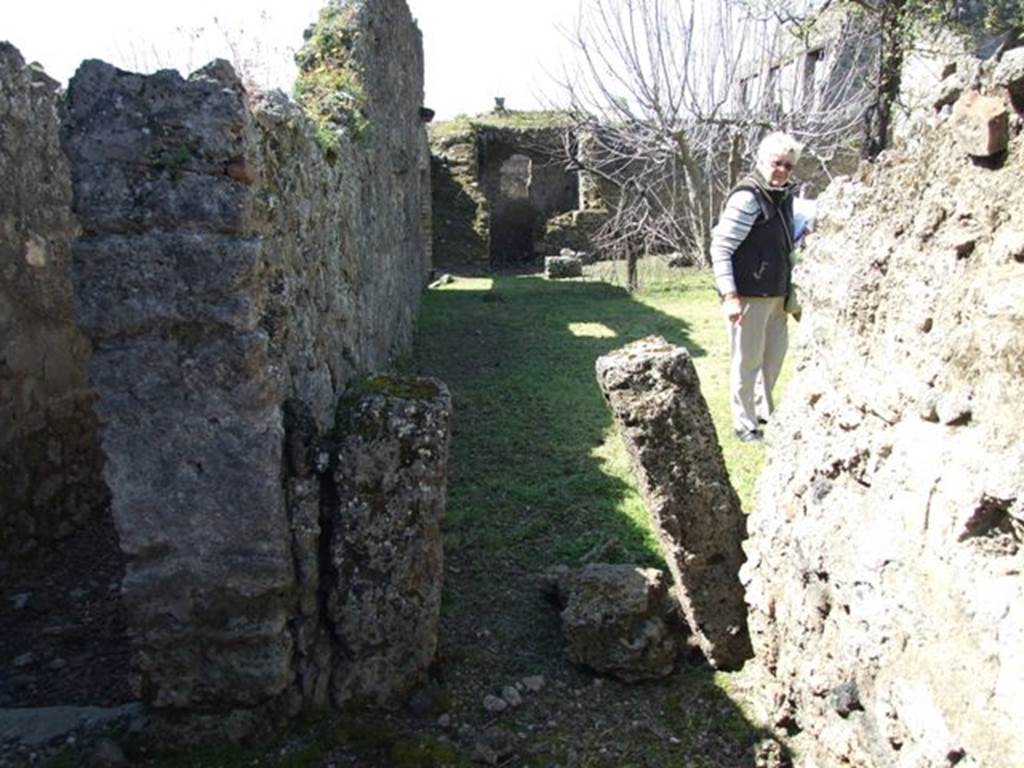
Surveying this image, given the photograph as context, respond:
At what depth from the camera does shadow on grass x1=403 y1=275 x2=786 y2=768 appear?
3068 mm

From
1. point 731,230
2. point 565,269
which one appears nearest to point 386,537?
point 731,230

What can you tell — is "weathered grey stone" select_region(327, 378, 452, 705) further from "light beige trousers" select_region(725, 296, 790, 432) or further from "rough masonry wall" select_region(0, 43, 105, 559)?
"light beige trousers" select_region(725, 296, 790, 432)

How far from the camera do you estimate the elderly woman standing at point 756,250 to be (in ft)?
16.1

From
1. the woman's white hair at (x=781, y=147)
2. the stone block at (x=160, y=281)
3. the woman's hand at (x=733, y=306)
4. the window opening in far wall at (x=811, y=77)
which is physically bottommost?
the woman's hand at (x=733, y=306)

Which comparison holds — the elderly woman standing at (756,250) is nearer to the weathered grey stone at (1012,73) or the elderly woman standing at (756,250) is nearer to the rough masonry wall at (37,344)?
the weathered grey stone at (1012,73)

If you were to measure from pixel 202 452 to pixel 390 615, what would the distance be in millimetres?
816

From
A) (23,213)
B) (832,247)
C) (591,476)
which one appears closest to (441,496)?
(832,247)

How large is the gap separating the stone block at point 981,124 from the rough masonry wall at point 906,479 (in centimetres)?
2

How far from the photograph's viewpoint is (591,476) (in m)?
5.08

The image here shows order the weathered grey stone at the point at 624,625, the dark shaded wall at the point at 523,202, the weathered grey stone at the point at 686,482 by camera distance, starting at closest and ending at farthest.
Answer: the weathered grey stone at the point at 686,482 → the weathered grey stone at the point at 624,625 → the dark shaded wall at the point at 523,202

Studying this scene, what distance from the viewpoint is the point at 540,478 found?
5.09 m

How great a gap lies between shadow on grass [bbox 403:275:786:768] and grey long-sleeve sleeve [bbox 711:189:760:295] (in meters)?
1.27

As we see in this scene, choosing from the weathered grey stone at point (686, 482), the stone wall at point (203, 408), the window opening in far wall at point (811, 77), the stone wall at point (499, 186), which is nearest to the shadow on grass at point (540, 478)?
the weathered grey stone at point (686, 482)

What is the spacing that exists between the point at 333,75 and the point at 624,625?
14.2 feet
